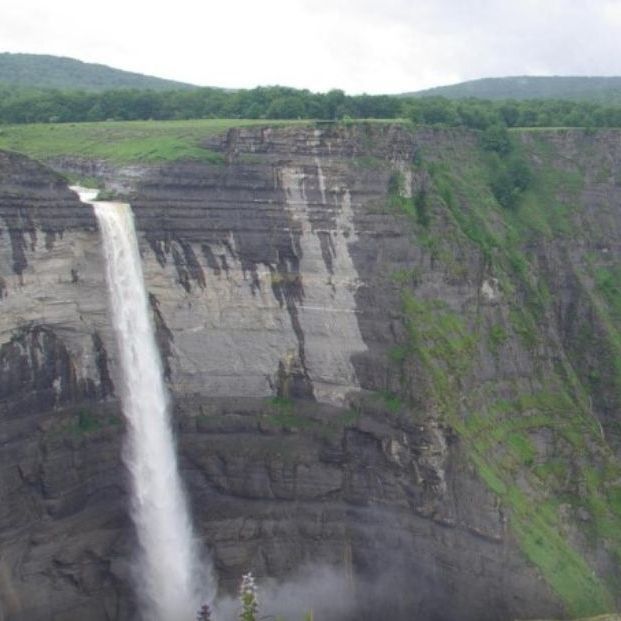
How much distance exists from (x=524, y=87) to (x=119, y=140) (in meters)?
93.0

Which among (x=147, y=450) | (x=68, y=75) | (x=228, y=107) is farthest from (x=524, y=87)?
(x=147, y=450)

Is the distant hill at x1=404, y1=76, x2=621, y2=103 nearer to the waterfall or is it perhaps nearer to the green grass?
the green grass

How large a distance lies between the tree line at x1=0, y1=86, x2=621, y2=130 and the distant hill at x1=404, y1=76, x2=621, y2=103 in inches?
2308

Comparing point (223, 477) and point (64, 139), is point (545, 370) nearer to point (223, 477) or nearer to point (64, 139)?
point (223, 477)

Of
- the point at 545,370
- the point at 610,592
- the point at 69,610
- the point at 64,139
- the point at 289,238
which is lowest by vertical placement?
the point at 610,592

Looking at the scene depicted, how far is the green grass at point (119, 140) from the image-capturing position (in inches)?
1727

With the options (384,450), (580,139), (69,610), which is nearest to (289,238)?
(384,450)

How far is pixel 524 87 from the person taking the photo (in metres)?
127

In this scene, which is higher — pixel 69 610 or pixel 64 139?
pixel 64 139

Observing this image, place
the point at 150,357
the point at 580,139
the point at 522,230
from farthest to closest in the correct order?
the point at 580,139
the point at 522,230
the point at 150,357

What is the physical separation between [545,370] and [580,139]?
67.0 ft

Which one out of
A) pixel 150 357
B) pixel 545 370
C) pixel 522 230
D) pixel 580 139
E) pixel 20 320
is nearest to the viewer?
pixel 20 320

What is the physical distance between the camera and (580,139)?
5978cm

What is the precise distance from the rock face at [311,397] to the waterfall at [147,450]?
744 millimetres
